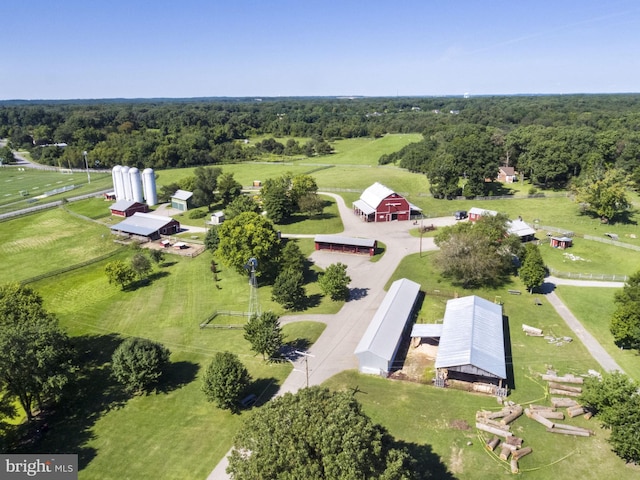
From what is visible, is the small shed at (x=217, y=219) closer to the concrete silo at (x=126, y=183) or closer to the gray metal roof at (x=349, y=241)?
the gray metal roof at (x=349, y=241)

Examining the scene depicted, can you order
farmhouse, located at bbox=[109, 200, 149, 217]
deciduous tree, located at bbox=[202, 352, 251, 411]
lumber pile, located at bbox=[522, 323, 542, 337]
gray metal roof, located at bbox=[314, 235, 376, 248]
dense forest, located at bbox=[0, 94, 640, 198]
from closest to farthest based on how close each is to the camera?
deciduous tree, located at bbox=[202, 352, 251, 411]
lumber pile, located at bbox=[522, 323, 542, 337]
gray metal roof, located at bbox=[314, 235, 376, 248]
farmhouse, located at bbox=[109, 200, 149, 217]
dense forest, located at bbox=[0, 94, 640, 198]

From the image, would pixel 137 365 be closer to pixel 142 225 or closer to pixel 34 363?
pixel 34 363

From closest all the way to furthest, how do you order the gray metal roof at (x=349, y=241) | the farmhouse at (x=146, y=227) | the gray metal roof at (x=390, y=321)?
1. the gray metal roof at (x=390, y=321)
2. the gray metal roof at (x=349, y=241)
3. the farmhouse at (x=146, y=227)

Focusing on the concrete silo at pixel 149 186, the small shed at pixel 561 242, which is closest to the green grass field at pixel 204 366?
the small shed at pixel 561 242

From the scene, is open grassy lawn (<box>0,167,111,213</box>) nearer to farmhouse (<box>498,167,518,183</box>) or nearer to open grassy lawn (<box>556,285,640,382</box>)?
farmhouse (<box>498,167,518,183</box>)

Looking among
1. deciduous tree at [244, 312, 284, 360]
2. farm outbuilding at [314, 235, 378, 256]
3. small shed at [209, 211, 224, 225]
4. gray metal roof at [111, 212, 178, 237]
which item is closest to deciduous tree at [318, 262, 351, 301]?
deciduous tree at [244, 312, 284, 360]

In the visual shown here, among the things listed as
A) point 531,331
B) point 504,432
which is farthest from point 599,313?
point 504,432

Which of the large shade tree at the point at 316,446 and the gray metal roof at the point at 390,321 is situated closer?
the large shade tree at the point at 316,446
